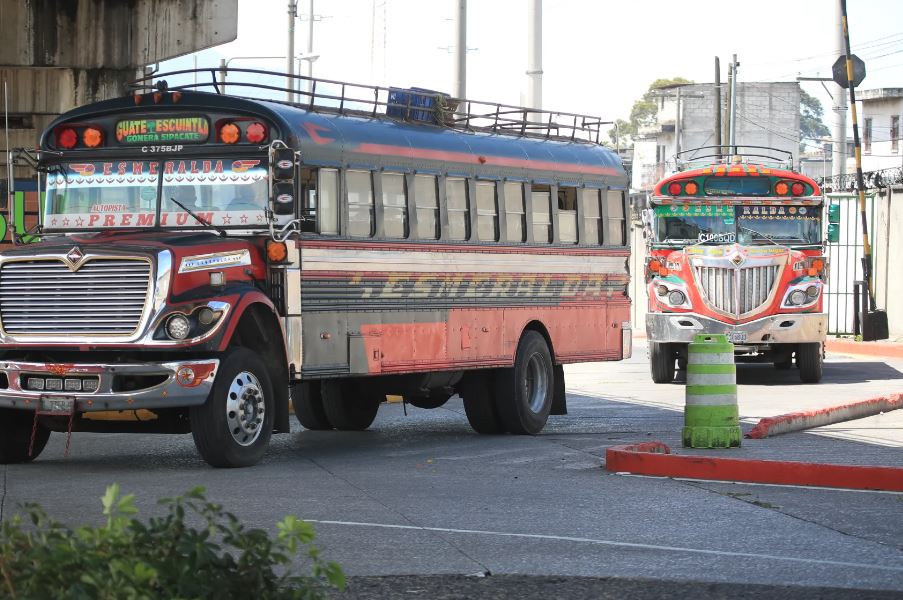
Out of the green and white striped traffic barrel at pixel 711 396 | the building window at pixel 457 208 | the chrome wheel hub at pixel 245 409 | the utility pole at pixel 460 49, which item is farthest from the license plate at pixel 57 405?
the utility pole at pixel 460 49

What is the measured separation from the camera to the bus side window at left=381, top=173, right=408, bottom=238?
14734 millimetres

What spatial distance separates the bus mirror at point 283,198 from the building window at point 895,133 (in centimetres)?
7292

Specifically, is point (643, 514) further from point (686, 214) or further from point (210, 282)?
point (686, 214)

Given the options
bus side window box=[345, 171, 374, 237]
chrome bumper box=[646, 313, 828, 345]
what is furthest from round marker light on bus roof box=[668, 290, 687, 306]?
bus side window box=[345, 171, 374, 237]

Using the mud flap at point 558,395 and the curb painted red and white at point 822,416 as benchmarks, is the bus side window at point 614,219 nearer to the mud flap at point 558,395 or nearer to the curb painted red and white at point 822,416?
the mud flap at point 558,395

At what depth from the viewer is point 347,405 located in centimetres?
1689

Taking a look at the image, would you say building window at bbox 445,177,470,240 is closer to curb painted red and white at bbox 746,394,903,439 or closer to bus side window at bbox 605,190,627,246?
bus side window at bbox 605,190,627,246

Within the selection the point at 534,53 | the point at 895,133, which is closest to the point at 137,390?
the point at 534,53

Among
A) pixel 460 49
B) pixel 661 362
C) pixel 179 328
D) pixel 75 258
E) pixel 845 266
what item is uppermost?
pixel 460 49

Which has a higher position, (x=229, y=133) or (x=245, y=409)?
(x=229, y=133)

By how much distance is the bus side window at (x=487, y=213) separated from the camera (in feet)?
53.0

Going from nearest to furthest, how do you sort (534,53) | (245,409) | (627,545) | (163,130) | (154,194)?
(627,545)
(245,409)
(154,194)
(163,130)
(534,53)

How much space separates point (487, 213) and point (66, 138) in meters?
4.18

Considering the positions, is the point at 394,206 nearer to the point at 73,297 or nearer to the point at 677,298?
the point at 73,297
